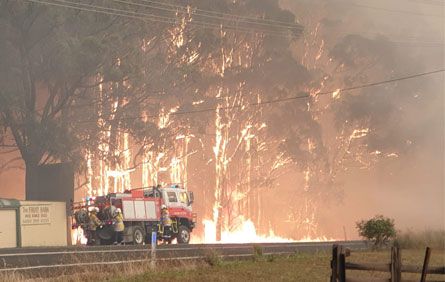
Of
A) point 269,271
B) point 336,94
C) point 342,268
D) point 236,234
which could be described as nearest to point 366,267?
point 342,268

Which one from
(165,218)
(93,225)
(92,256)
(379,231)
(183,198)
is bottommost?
(92,256)

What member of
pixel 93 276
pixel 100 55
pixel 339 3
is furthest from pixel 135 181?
pixel 93 276

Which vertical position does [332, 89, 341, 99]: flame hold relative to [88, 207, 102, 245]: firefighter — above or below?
above

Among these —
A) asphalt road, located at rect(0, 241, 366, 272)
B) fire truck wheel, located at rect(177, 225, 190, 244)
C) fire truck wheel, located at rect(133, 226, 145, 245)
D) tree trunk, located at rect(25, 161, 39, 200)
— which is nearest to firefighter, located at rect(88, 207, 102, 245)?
fire truck wheel, located at rect(133, 226, 145, 245)

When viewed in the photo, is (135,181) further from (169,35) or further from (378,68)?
(378,68)

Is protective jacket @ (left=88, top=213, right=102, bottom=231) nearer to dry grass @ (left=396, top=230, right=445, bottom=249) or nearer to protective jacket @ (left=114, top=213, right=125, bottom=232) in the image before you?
protective jacket @ (left=114, top=213, right=125, bottom=232)

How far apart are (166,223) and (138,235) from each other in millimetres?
2513

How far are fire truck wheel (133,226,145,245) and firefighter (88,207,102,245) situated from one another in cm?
169

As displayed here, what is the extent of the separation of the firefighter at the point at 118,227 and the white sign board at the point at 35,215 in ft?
10.2

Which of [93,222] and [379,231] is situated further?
[93,222]

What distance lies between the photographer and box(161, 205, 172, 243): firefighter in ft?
148

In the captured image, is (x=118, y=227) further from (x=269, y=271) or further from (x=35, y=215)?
(x=269, y=271)

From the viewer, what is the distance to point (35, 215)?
41.3 meters

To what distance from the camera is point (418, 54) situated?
305 feet
